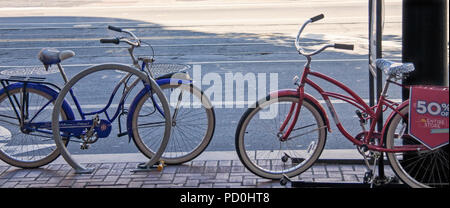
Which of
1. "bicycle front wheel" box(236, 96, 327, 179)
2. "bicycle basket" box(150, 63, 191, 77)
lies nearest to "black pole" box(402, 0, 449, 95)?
"bicycle front wheel" box(236, 96, 327, 179)

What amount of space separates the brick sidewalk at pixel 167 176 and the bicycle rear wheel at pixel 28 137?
97 mm

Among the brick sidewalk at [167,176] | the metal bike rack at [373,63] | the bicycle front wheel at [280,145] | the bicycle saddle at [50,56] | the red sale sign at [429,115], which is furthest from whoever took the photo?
the bicycle saddle at [50,56]

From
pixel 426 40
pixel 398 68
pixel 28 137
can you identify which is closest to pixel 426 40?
pixel 426 40

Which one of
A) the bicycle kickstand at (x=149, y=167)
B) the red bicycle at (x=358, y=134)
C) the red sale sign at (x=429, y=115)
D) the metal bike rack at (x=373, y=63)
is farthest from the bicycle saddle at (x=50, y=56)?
the red sale sign at (x=429, y=115)

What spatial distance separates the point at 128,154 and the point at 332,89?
3.90 meters

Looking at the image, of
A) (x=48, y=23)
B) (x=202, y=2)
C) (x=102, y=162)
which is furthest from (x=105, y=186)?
(x=202, y=2)

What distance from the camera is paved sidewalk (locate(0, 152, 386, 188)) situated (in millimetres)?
5766

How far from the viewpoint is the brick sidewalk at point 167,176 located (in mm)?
5766

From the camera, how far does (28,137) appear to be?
7418mm

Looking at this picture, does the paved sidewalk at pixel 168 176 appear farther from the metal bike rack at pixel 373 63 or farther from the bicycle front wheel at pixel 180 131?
the metal bike rack at pixel 373 63

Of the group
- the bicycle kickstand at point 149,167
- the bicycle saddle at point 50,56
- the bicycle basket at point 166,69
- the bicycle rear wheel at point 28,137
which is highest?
the bicycle saddle at point 50,56

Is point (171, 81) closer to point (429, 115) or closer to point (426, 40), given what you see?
point (426, 40)

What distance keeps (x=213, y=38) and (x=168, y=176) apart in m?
9.84
